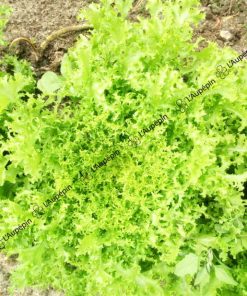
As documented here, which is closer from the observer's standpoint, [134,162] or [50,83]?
[134,162]

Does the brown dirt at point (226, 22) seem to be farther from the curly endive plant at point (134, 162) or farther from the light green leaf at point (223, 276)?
the light green leaf at point (223, 276)

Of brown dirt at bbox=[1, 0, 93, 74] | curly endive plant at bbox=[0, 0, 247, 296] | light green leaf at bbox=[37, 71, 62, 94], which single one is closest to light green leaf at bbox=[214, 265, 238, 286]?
curly endive plant at bbox=[0, 0, 247, 296]

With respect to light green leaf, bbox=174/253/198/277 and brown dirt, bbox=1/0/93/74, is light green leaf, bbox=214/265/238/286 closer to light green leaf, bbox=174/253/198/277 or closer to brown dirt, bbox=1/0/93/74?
light green leaf, bbox=174/253/198/277

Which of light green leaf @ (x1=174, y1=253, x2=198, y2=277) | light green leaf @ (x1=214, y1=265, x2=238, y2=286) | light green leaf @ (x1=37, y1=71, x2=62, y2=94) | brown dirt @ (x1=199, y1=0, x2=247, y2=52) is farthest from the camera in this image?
brown dirt @ (x1=199, y1=0, x2=247, y2=52)

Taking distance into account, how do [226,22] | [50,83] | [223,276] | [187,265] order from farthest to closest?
[226,22] < [50,83] < [223,276] < [187,265]

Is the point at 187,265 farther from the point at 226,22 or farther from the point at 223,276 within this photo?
the point at 226,22

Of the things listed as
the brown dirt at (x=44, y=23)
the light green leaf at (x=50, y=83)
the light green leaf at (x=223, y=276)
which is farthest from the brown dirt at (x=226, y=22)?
the light green leaf at (x=223, y=276)

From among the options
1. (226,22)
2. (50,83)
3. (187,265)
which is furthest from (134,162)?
(226,22)
